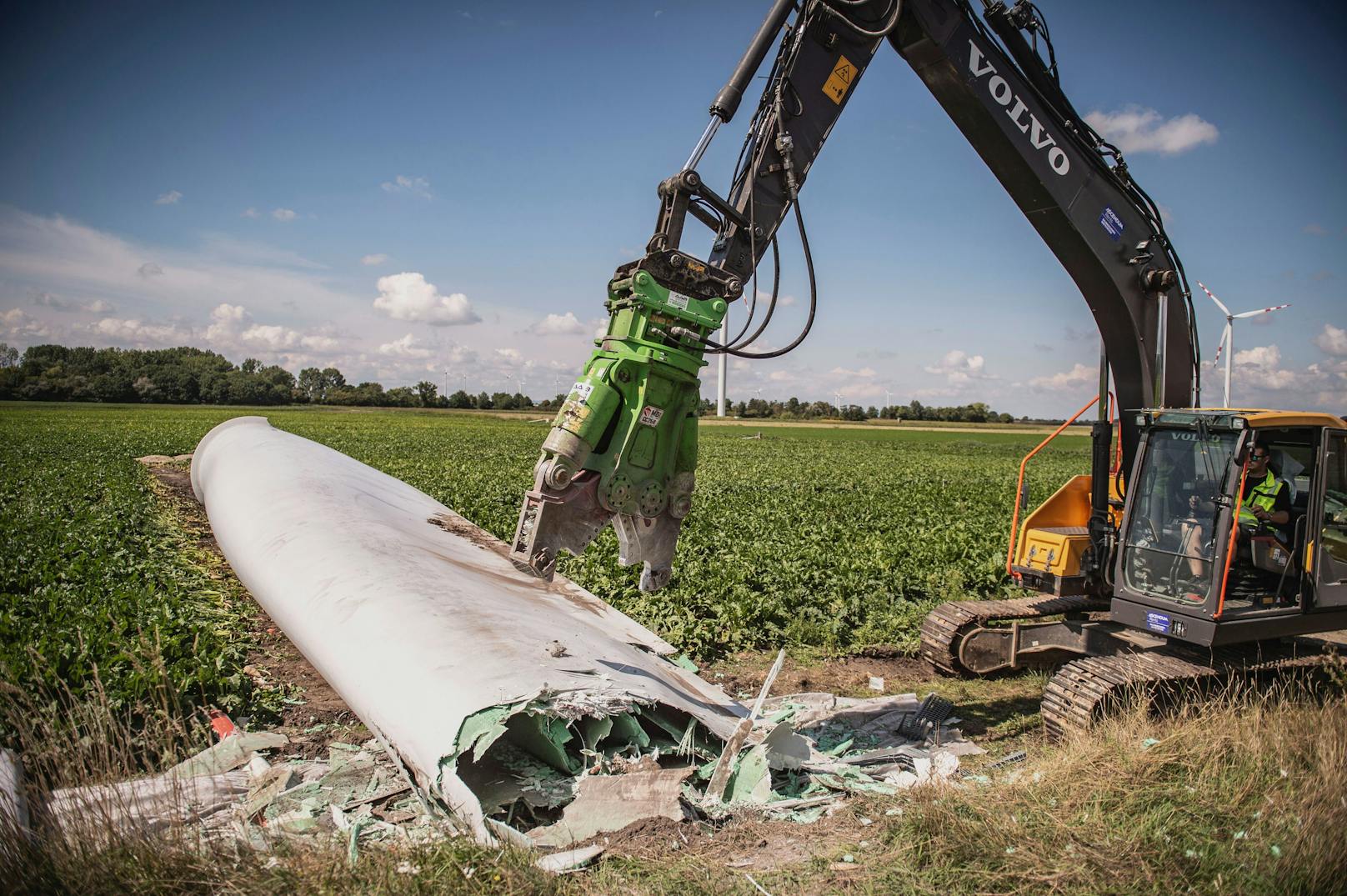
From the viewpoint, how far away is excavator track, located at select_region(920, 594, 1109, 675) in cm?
779

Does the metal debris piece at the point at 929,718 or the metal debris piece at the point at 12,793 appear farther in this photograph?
the metal debris piece at the point at 929,718

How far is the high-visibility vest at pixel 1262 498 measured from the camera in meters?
6.41

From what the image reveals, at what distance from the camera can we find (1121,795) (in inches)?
177

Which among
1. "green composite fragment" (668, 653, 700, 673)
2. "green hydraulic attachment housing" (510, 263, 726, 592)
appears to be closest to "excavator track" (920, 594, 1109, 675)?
"green composite fragment" (668, 653, 700, 673)

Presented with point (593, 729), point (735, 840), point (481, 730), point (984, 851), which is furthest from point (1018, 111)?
point (481, 730)

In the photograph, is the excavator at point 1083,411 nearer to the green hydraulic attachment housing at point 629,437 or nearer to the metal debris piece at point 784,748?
the green hydraulic attachment housing at point 629,437

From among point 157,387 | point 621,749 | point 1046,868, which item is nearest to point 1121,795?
point 1046,868

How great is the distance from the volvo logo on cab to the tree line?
153ft

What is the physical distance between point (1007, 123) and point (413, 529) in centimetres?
702

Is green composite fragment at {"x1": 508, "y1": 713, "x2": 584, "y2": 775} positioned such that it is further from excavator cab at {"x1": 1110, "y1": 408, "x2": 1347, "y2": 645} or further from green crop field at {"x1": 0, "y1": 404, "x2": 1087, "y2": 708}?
excavator cab at {"x1": 1110, "y1": 408, "x2": 1347, "y2": 645}

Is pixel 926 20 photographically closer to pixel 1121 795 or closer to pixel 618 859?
pixel 1121 795

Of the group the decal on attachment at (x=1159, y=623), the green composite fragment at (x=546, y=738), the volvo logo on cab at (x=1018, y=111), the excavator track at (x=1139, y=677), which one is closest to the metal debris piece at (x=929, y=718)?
the excavator track at (x=1139, y=677)

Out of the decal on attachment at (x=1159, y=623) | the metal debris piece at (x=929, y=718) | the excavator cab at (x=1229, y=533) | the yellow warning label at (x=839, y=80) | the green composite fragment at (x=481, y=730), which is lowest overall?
the metal debris piece at (x=929, y=718)

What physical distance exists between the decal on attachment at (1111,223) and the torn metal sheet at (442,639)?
4.81 metres
